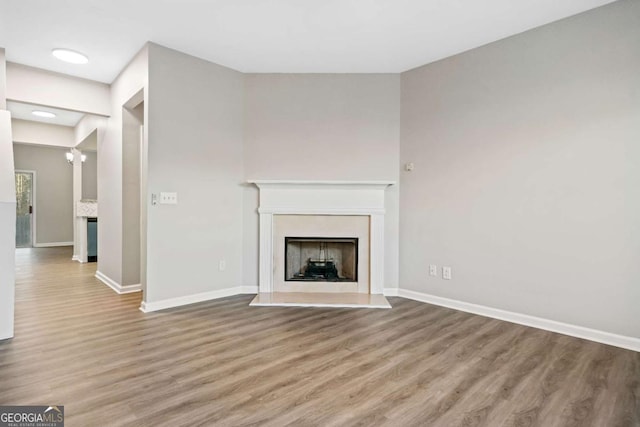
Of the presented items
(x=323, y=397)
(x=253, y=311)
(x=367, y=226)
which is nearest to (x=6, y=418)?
(x=323, y=397)

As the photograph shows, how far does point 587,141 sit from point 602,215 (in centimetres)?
63

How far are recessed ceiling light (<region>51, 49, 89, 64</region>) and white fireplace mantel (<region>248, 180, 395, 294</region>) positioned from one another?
91.1 inches

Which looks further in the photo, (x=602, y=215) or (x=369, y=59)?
(x=369, y=59)

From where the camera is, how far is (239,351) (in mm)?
2377

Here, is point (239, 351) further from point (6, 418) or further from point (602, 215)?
point (602, 215)

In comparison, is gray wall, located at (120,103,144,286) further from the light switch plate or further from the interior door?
the interior door

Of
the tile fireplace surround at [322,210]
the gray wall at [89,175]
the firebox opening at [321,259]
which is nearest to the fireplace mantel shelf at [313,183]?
the tile fireplace surround at [322,210]

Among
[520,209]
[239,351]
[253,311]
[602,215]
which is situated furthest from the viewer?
[253,311]

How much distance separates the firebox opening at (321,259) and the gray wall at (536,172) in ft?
2.48

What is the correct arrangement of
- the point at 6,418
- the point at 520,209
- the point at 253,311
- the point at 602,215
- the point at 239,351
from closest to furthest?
1. the point at 6,418
2. the point at 239,351
3. the point at 602,215
4. the point at 520,209
5. the point at 253,311

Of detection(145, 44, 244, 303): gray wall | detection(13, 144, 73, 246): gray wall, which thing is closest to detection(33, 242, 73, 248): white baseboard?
detection(13, 144, 73, 246): gray wall

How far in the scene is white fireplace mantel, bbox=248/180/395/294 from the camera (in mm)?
3896

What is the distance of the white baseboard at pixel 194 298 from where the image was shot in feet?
10.8

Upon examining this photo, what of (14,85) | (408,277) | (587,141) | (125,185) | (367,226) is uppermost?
(14,85)
